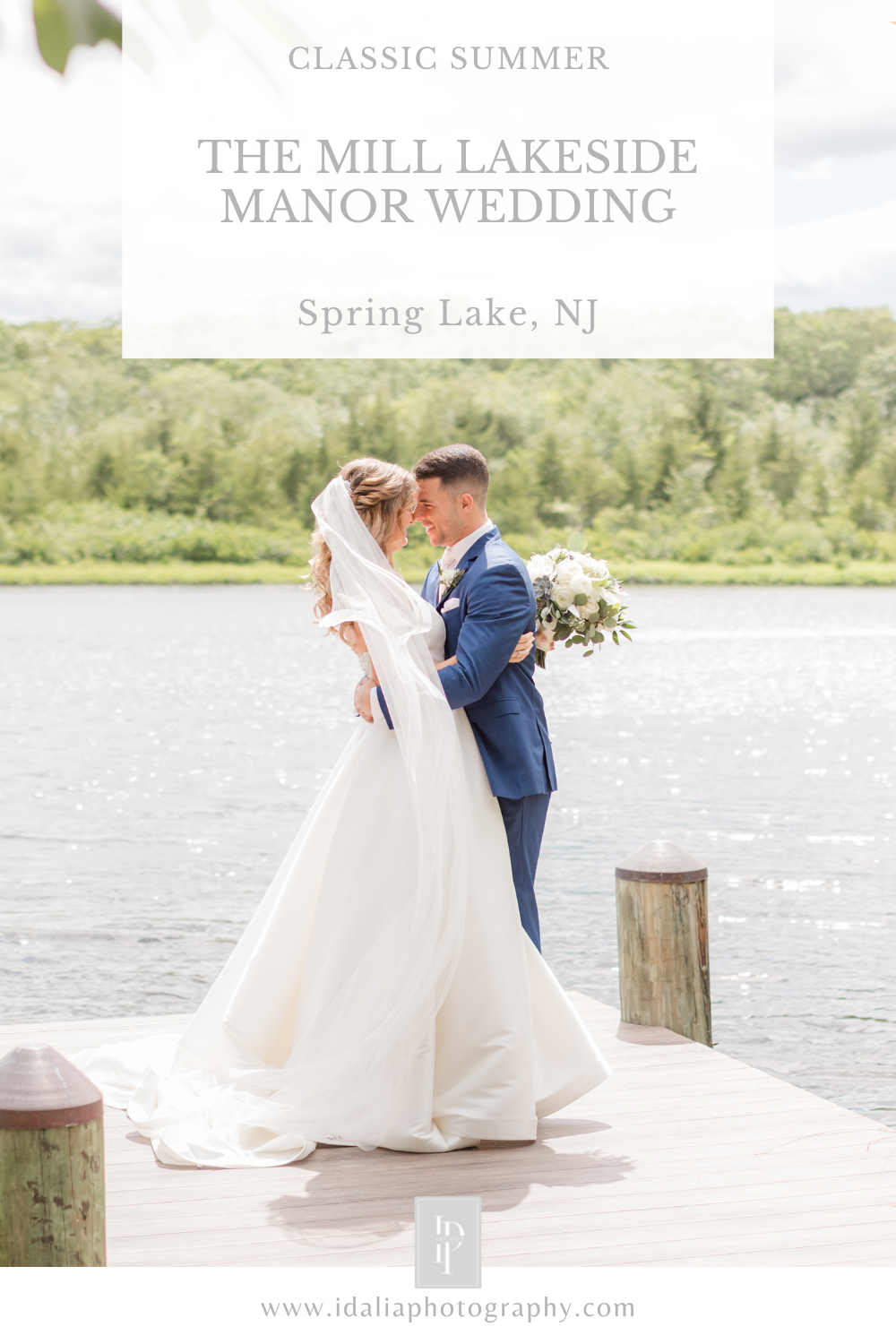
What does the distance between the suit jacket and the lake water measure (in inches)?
143

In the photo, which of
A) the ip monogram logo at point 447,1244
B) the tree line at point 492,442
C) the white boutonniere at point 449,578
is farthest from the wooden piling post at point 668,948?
the tree line at point 492,442

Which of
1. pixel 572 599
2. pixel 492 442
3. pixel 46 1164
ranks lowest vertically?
pixel 46 1164

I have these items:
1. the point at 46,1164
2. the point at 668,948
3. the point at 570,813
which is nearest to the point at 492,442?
the point at 570,813

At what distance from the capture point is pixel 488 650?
13.5ft

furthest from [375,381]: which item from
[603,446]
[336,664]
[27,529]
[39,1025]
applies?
[39,1025]

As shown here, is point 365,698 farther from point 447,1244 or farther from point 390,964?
point 447,1244

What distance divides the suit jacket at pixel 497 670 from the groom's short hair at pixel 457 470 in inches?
5.9

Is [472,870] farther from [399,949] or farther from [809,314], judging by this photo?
[809,314]

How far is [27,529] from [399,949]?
55.2 meters

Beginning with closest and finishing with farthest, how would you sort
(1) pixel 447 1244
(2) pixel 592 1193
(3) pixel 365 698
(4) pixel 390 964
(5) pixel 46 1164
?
(5) pixel 46 1164, (1) pixel 447 1244, (2) pixel 592 1193, (4) pixel 390 964, (3) pixel 365 698

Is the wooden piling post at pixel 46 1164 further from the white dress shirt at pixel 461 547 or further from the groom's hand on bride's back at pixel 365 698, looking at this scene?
the white dress shirt at pixel 461 547

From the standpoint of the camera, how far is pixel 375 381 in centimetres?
6375

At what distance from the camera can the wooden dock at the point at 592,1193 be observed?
11.2 ft

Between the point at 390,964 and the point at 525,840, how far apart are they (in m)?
0.55
